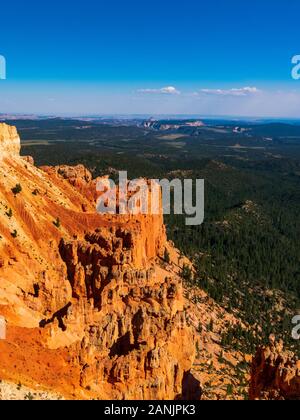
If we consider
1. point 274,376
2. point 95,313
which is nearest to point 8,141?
point 95,313

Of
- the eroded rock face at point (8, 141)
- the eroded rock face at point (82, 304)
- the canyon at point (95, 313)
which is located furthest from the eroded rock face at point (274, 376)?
the eroded rock face at point (8, 141)

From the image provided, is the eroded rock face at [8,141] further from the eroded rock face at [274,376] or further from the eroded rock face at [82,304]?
the eroded rock face at [274,376]

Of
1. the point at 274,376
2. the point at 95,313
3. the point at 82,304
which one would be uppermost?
the point at 82,304

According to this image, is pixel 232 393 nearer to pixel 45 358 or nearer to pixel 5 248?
pixel 45 358

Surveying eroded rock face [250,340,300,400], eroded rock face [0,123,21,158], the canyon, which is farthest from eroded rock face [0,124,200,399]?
eroded rock face [250,340,300,400]

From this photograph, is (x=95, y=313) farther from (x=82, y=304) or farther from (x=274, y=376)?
(x=274, y=376)

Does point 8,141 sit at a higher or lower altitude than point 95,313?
higher
